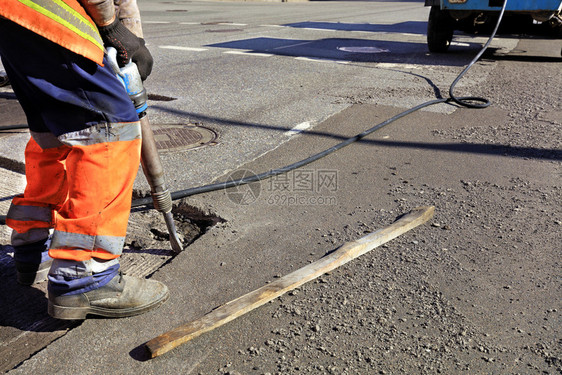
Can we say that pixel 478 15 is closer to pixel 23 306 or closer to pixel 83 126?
pixel 83 126

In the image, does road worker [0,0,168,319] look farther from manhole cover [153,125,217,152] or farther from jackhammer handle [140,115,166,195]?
manhole cover [153,125,217,152]

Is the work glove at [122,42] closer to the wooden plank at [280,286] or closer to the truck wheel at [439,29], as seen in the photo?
the wooden plank at [280,286]

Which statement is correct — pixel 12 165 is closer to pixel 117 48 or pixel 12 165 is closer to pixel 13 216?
pixel 13 216

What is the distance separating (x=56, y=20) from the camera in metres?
1.94

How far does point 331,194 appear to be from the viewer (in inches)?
146

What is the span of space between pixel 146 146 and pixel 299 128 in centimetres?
274

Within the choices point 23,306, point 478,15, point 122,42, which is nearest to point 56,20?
point 122,42

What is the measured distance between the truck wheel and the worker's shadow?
9139mm

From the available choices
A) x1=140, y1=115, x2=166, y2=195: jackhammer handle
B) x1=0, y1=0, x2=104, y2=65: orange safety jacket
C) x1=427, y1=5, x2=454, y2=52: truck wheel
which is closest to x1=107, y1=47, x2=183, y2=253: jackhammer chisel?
x1=140, y1=115, x2=166, y2=195: jackhammer handle

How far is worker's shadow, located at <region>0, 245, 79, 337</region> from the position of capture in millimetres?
2316

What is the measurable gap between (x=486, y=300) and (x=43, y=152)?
86.7 inches

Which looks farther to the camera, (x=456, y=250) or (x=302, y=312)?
(x=456, y=250)

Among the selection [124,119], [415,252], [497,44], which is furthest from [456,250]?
[497,44]

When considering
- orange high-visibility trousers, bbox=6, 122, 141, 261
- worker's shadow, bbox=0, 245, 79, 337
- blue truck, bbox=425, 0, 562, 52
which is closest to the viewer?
orange high-visibility trousers, bbox=6, 122, 141, 261
